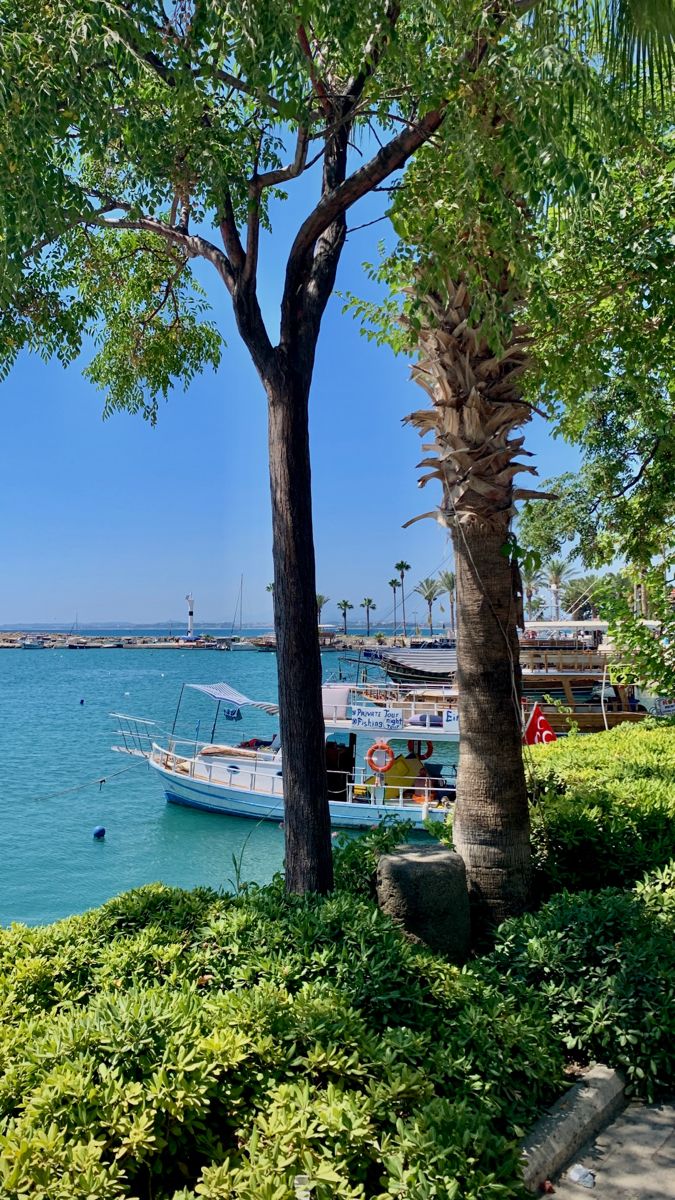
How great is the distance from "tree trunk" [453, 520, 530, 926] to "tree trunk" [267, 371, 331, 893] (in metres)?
1.10

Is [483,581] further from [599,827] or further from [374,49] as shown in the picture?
[374,49]

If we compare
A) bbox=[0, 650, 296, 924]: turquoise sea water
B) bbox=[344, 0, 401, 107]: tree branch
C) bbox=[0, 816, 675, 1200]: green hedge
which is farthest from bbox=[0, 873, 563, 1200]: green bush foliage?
bbox=[344, 0, 401, 107]: tree branch

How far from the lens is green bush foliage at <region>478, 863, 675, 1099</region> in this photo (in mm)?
4047

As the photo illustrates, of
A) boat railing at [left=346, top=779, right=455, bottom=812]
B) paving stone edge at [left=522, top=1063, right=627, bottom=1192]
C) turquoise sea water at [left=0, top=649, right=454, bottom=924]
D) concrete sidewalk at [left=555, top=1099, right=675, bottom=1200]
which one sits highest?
paving stone edge at [left=522, top=1063, right=627, bottom=1192]

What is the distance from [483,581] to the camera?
19.2 feet

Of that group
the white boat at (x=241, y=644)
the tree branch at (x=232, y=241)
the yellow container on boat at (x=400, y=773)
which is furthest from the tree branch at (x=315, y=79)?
the white boat at (x=241, y=644)

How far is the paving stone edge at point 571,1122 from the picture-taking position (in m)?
3.25

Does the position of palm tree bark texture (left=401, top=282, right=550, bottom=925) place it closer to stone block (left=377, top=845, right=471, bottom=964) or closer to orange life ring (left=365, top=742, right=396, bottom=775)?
stone block (left=377, top=845, right=471, bottom=964)

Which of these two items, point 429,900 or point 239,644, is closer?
point 429,900

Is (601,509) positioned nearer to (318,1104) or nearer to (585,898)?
(585,898)

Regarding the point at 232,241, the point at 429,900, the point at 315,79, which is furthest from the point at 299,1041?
the point at 315,79

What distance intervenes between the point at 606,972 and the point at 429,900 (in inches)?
45.0

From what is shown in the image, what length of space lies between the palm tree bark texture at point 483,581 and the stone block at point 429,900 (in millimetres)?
472

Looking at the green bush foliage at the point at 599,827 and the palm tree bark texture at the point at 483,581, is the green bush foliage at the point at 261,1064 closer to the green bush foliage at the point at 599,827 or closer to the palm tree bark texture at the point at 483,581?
the palm tree bark texture at the point at 483,581
